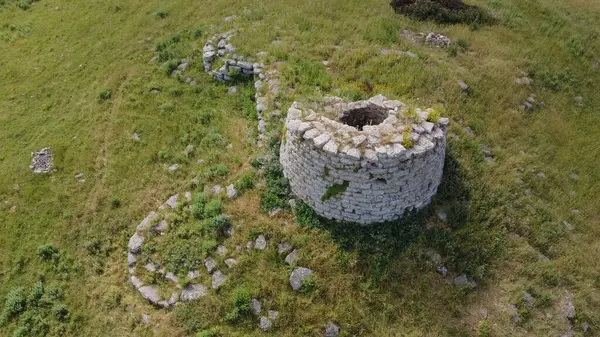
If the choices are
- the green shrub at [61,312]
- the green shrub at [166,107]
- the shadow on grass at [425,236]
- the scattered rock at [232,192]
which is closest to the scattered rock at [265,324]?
the shadow on grass at [425,236]

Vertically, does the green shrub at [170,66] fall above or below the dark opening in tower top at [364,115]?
below

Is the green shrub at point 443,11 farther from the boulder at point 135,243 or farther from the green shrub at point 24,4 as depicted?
the green shrub at point 24,4

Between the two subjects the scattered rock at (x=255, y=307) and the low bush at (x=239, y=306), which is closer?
the low bush at (x=239, y=306)

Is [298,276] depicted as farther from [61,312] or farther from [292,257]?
[61,312]

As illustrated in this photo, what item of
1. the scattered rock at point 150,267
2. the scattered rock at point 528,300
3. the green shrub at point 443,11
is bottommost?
the scattered rock at point 150,267

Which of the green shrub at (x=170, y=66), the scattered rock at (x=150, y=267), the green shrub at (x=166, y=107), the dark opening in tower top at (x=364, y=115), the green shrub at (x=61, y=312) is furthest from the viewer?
the green shrub at (x=170, y=66)

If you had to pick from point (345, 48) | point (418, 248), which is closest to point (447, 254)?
point (418, 248)

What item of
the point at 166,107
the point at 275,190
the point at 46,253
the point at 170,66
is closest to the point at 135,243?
the point at 46,253
